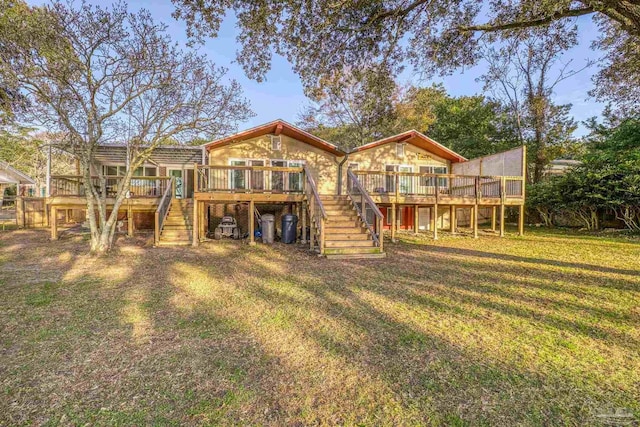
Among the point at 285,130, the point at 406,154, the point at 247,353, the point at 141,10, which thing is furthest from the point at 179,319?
the point at 406,154

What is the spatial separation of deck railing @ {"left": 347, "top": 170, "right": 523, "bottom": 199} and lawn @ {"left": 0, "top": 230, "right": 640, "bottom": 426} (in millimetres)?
5471

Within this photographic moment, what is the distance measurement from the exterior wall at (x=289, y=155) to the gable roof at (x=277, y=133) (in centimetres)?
23

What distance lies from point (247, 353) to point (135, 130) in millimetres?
10537

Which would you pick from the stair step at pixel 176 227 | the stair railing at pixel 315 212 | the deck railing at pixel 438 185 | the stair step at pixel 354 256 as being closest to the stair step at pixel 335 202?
the stair railing at pixel 315 212

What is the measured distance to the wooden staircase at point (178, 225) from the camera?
35.8 feet

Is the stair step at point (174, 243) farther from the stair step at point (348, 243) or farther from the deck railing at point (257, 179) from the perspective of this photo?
the stair step at point (348, 243)

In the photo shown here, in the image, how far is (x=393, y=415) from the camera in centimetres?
239

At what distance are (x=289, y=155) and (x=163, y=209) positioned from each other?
563 cm

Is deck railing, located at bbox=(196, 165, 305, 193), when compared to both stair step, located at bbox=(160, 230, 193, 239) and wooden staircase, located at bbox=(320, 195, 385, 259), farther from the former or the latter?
wooden staircase, located at bbox=(320, 195, 385, 259)

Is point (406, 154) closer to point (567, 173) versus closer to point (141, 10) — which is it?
point (567, 173)

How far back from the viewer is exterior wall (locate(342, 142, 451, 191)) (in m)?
15.2

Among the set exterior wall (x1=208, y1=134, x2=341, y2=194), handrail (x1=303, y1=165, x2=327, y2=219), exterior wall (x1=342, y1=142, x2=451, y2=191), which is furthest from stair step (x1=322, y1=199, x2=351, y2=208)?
exterior wall (x1=342, y1=142, x2=451, y2=191)

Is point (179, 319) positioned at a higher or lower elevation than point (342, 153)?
lower

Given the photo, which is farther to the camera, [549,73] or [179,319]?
[549,73]
